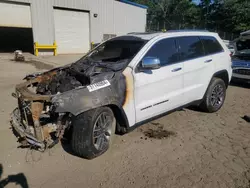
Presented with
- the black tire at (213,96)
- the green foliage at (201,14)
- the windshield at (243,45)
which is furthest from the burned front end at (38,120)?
the green foliage at (201,14)

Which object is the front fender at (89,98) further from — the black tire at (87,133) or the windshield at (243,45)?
the windshield at (243,45)

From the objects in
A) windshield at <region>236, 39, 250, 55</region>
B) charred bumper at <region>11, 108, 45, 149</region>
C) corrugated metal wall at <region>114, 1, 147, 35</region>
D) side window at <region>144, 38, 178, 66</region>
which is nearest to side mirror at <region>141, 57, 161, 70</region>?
side window at <region>144, 38, 178, 66</region>

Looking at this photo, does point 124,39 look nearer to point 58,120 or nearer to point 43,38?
point 58,120

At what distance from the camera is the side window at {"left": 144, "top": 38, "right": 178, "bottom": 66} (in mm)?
3757

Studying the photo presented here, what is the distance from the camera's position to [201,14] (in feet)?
117

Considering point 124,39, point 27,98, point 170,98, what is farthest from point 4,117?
point 170,98

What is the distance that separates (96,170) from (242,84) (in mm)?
8023

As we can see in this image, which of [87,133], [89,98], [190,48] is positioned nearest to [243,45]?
[190,48]

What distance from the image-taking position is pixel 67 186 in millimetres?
2701

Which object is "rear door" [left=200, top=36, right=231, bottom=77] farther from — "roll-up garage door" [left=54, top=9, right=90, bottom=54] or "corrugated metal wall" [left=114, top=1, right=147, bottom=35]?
"corrugated metal wall" [left=114, top=1, right=147, bottom=35]

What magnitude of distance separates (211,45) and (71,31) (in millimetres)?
12716

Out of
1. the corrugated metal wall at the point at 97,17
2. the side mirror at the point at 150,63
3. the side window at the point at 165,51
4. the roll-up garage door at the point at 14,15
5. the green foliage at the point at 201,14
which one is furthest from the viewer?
the green foliage at the point at 201,14

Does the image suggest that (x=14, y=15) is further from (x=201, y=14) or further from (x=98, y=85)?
(x=201, y=14)

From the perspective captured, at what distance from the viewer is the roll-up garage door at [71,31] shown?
49.1ft
